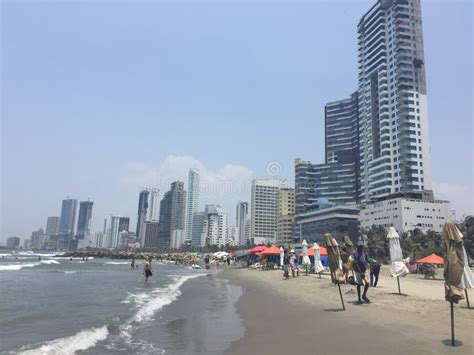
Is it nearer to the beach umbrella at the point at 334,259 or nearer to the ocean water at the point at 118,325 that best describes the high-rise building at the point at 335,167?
the ocean water at the point at 118,325

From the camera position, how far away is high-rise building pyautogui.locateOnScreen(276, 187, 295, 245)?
178000 mm

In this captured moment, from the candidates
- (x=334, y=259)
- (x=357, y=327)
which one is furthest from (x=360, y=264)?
(x=357, y=327)

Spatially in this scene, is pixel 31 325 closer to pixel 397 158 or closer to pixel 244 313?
pixel 244 313

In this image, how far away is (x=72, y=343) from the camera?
984 cm

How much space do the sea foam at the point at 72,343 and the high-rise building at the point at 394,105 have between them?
113509 mm

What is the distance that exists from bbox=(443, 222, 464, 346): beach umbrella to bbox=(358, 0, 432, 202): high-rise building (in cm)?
11268

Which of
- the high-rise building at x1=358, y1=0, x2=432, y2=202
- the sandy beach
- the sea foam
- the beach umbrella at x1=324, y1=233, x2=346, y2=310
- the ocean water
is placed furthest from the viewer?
the high-rise building at x1=358, y1=0, x2=432, y2=202

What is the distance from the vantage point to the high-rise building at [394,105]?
372ft

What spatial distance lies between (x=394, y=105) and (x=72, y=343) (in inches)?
5000

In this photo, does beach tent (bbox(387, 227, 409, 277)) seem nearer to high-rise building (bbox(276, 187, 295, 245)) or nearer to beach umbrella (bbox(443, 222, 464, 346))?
beach umbrella (bbox(443, 222, 464, 346))

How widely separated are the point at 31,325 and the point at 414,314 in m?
12.5

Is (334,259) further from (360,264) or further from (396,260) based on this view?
(396,260)

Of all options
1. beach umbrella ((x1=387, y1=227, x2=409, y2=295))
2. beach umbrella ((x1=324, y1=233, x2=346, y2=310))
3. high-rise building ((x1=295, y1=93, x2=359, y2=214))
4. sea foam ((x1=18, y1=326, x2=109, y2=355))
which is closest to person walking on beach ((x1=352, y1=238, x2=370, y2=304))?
beach umbrella ((x1=324, y1=233, x2=346, y2=310))

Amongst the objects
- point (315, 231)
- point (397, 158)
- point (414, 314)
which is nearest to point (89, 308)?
point (414, 314)
